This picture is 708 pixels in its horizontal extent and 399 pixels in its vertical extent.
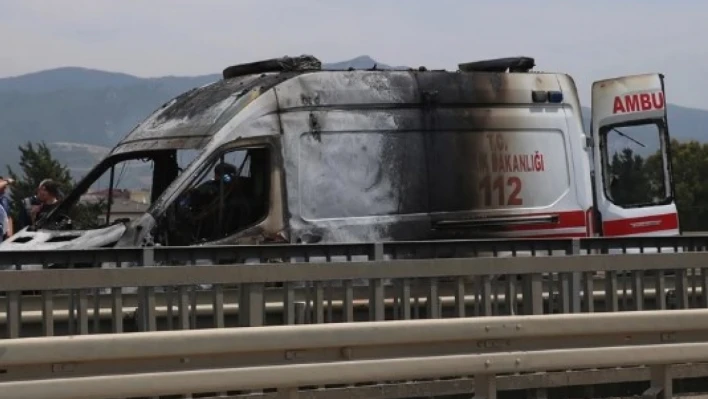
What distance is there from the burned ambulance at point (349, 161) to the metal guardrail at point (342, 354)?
5622 mm

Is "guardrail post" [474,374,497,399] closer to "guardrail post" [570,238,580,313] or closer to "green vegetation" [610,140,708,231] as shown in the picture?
"guardrail post" [570,238,580,313]

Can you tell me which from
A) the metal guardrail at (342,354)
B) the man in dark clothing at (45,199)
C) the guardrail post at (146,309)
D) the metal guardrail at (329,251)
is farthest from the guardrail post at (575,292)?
the man in dark clothing at (45,199)

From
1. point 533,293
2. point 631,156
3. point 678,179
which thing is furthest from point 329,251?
point 678,179

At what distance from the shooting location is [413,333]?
7504 millimetres

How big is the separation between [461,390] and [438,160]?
20.2 feet

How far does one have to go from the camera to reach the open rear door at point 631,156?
1744 cm

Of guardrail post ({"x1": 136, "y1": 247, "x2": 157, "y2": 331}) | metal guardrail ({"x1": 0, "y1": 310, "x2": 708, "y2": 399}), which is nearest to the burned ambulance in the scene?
guardrail post ({"x1": 136, "y1": 247, "x2": 157, "y2": 331})

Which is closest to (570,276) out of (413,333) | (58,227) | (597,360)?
(597,360)

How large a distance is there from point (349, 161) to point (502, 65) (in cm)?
276

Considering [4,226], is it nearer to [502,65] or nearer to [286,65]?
[286,65]

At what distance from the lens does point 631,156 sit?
720 inches

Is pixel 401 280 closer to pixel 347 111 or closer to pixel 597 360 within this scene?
pixel 597 360

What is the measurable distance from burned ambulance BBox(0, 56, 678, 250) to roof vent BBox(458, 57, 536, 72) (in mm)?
21

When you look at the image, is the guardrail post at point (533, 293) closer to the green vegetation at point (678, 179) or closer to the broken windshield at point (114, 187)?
the broken windshield at point (114, 187)
